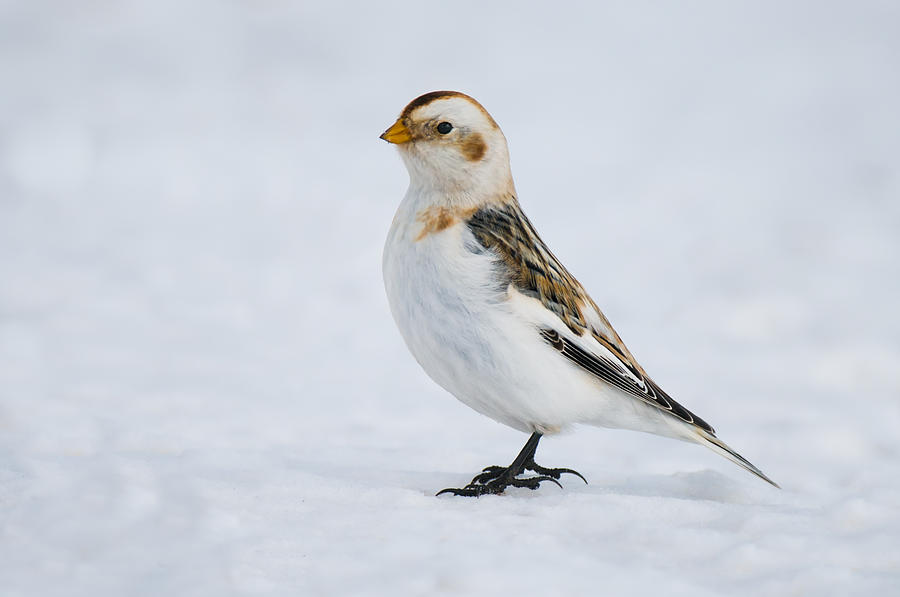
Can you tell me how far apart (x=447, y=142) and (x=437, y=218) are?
33 cm

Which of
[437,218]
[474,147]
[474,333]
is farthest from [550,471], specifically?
[474,147]

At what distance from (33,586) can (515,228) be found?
224 centimetres

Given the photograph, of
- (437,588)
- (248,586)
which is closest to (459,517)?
(437,588)

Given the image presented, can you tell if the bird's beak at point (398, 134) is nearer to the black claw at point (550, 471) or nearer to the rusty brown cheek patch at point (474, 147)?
the rusty brown cheek patch at point (474, 147)

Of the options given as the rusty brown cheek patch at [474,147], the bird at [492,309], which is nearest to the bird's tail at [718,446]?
the bird at [492,309]

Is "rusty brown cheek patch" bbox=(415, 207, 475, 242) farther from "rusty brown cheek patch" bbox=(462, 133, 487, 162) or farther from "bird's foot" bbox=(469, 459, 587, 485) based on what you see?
"bird's foot" bbox=(469, 459, 587, 485)

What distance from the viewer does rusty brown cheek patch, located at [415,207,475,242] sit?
162 inches

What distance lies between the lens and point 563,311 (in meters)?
4.19

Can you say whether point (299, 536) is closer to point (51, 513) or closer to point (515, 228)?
point (51, 513)

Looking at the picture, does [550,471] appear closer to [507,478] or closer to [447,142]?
[507,478]

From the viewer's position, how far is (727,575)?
129 inches

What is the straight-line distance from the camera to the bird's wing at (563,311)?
13.5ft

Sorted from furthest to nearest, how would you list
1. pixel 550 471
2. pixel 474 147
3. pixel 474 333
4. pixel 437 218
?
→ 1. pixel 550 471
2. pixel 474 147
3. pixel 437 218
4. pixel 474 333

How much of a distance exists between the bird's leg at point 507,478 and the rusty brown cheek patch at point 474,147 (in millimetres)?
1167
